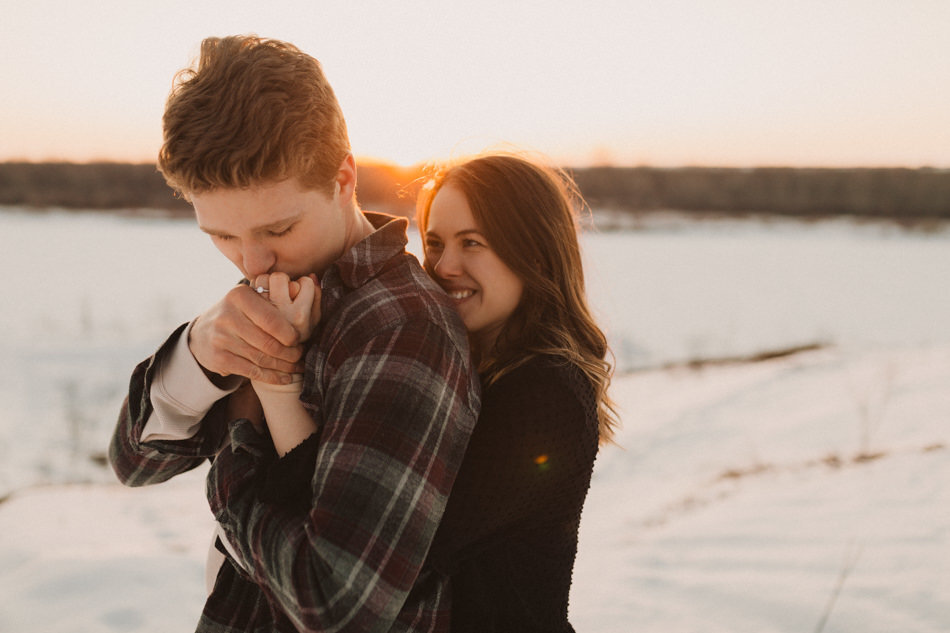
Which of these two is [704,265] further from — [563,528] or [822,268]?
[563,528]

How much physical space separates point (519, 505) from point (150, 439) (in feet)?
2.67

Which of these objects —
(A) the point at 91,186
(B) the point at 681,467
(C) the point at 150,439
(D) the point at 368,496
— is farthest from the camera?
(A) the point at 91,186

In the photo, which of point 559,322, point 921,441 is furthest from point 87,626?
point 921,441

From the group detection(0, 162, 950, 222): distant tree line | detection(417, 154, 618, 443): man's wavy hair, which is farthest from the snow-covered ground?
detection(0, 162, 950, 222): distant tree line

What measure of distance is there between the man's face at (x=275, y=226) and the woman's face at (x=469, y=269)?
1.61 ft

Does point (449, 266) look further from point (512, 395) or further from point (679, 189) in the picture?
point (679, 189)

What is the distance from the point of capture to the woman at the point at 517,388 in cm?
140

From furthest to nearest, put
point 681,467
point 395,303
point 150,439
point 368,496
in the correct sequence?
point 681,467 → point 150,439 → point 395,303 → point 368,496

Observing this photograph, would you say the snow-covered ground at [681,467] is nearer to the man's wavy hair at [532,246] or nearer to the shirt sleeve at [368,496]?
the man's wavy hair at [532,246]

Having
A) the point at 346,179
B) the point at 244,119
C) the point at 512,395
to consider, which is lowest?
the point at 512,395

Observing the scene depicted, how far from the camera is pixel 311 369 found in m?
1.32

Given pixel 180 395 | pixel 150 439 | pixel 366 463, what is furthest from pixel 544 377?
pixel 150 439

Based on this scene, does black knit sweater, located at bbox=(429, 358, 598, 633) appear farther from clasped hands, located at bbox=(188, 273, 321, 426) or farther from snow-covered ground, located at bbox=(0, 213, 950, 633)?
snow-covered ground, located at bbox=(0, 213, 950, 633)

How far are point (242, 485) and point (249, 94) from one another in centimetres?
69
